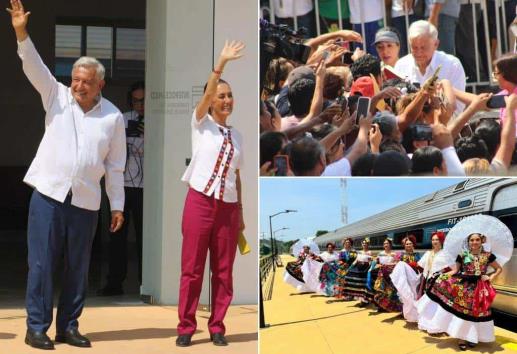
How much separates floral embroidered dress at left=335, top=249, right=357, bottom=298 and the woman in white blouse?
86 centimetres

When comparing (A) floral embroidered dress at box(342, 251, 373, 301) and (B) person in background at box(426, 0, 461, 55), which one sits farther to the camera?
(A) floral embroidered dress at box(342, 251, 373, 301)

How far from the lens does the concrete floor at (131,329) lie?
5.16 meters

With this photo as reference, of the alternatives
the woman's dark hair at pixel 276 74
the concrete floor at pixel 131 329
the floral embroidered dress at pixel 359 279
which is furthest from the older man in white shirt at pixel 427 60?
the concrete floor at pixel 131 329

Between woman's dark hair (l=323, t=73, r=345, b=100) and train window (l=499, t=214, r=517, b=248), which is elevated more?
woman's dark hair (l=323, t=73, r=345, b=100)

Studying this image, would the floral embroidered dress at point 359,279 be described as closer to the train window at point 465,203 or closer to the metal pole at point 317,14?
→ the train window at point 465,203

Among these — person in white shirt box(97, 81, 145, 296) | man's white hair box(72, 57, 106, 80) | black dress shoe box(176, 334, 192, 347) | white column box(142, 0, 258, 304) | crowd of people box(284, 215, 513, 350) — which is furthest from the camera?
person in white shirt box(97, 81, 145, 296)

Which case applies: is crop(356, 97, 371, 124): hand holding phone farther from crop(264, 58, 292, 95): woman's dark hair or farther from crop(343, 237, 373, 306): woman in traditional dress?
crop(343, 237, 373, 306): woman in traditional dress

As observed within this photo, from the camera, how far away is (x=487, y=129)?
4496mm

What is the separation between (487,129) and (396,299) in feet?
3.38

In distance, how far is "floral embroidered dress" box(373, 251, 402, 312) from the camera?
4.59 metres

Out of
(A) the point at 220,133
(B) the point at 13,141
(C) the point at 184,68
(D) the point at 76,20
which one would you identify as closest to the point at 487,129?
(A) the point at 220,133

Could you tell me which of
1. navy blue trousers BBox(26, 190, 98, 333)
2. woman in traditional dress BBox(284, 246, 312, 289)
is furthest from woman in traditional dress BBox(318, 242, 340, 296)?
navy blue trousers BBox(26, 190, 98, 333)

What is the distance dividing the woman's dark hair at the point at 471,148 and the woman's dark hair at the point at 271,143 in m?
0.93

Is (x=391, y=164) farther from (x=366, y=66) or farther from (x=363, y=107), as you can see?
(x=366, y=66)
